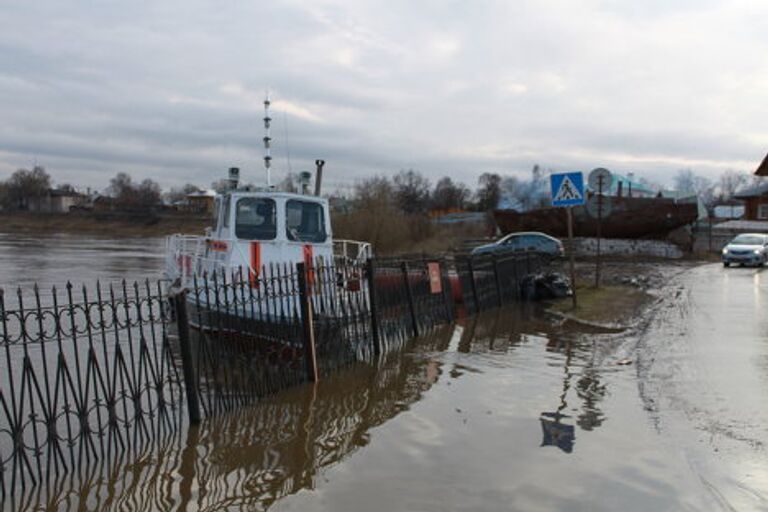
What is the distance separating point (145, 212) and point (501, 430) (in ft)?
336

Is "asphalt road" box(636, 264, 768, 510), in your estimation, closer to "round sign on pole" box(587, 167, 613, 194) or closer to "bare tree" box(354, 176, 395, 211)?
"round sign on pole" box(587, 167, 613, 194)

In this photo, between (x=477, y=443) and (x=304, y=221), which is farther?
(x=304, y=221)

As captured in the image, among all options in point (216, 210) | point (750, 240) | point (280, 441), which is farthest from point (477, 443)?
point (750, 240)

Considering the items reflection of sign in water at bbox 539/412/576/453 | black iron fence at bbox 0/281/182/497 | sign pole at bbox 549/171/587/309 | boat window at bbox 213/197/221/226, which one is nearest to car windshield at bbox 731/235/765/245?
sign pole at bbox 549/171/587/309

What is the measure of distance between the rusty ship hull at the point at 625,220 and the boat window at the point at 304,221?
25.1 m

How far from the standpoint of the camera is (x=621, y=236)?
35.9 m

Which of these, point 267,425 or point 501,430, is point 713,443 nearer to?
point 501,430

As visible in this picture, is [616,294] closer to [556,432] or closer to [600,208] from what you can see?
[600,208]

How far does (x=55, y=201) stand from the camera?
424 ft

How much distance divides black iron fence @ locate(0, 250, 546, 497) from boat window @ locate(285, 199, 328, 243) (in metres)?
2.20

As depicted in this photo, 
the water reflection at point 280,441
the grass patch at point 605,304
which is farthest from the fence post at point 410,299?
the grass patch at point 605,304

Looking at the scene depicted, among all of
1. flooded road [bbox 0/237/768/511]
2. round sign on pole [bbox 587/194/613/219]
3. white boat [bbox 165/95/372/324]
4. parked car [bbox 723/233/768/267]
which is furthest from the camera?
parked car [bbox 723/233/768/267]

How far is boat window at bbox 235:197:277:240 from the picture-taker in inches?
481

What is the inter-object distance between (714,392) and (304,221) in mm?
7464
